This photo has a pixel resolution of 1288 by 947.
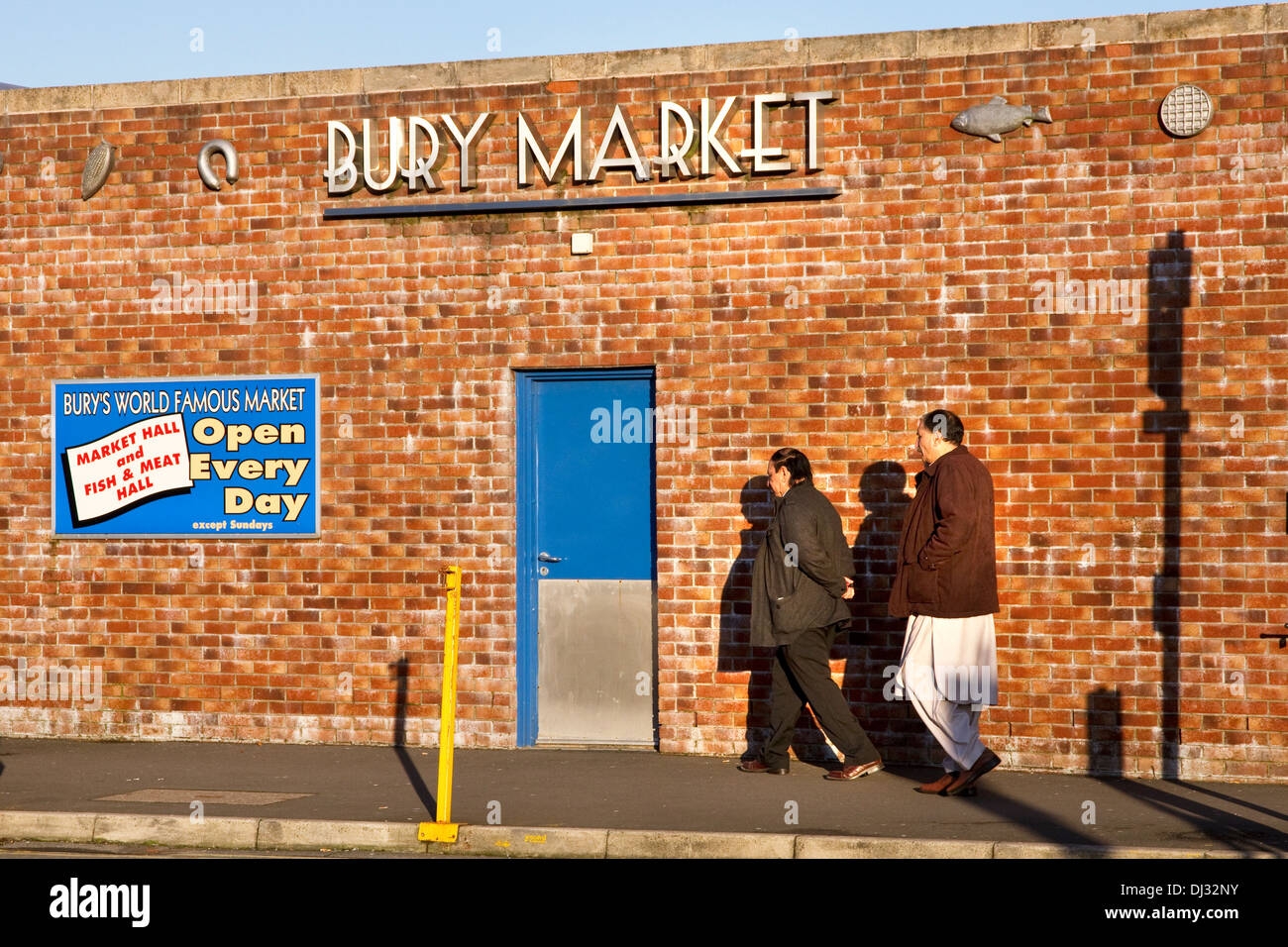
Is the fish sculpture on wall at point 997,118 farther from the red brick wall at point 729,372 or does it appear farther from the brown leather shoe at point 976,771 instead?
the brown leather shoe at point 976,771

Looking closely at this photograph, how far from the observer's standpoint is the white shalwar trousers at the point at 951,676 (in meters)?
9.16

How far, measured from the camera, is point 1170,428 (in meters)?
9.98

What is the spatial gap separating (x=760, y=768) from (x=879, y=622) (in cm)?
124

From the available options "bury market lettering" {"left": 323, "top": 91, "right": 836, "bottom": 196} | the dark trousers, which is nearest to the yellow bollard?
the dark trousers

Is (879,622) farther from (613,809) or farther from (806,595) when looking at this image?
(613,809)

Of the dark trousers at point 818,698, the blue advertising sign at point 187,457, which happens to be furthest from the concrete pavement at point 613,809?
the blue advertising sign at point 187,457

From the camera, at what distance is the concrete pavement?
7898 mm
